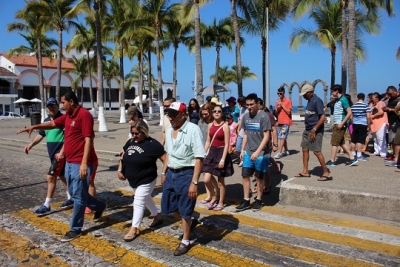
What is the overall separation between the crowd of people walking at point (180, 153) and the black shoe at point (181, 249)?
1 cm

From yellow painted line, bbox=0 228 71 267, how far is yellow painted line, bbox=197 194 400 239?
124 inches

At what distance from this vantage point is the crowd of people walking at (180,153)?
412cm

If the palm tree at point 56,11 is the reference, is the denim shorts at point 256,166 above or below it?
below

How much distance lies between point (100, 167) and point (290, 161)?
505 cm

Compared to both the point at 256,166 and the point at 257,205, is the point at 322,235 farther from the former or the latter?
the point at 256,166

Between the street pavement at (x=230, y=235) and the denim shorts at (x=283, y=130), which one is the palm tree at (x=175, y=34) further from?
the street pavement at (x=230, y=235)

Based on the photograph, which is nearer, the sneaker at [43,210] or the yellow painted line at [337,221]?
the yellow painted line at [337,221]

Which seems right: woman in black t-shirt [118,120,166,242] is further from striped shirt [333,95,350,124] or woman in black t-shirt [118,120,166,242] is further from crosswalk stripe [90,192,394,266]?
striped shirt [333,95,350,124]

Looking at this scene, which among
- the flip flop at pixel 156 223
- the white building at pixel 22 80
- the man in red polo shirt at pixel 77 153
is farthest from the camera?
the white building at pixel 22 80

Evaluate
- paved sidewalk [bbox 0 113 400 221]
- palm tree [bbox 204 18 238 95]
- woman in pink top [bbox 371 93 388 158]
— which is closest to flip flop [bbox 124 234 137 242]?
paved sidewalk [bbox 0 113 400 221]

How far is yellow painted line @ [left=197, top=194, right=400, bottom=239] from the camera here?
15.4 feet

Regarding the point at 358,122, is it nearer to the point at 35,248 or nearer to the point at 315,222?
the point at 315,222

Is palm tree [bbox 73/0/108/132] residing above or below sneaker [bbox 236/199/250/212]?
above

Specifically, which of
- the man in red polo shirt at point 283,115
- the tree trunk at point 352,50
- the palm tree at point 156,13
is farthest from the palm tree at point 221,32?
the man in red polo shirt at point 283,115
